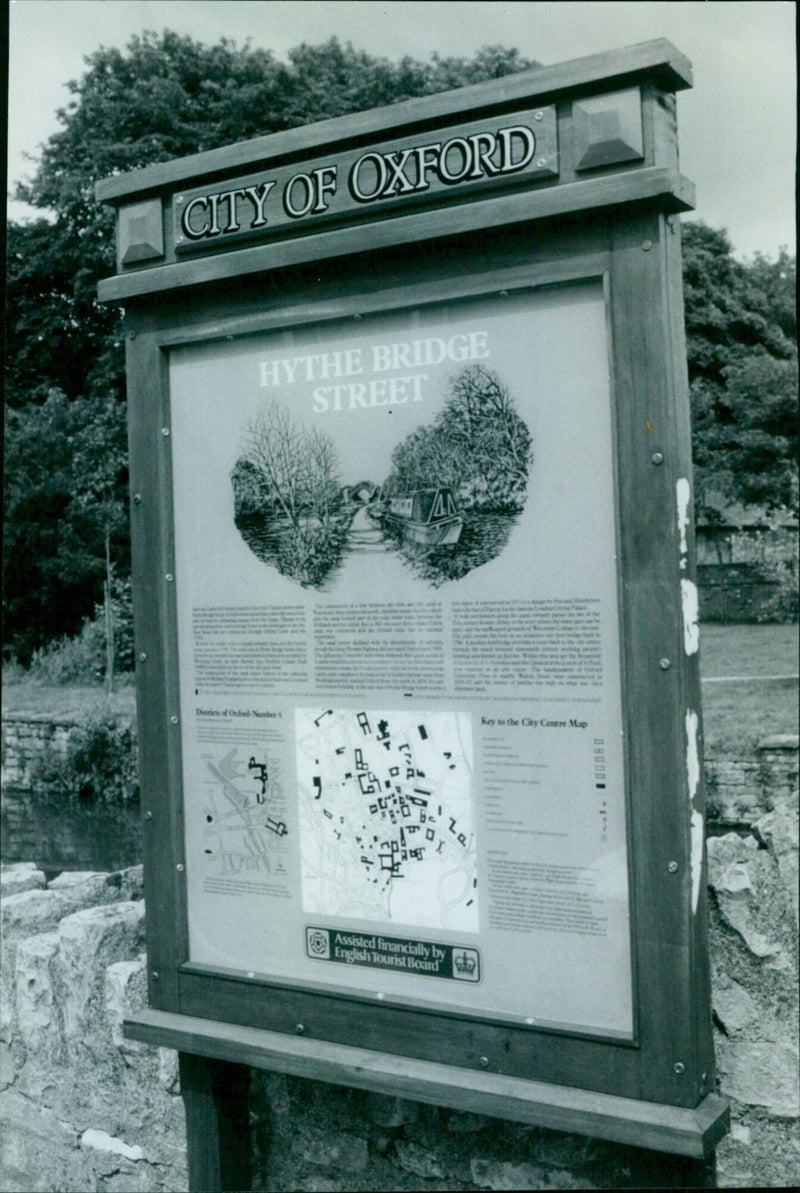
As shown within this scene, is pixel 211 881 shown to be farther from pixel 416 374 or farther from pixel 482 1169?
pixel 416 374

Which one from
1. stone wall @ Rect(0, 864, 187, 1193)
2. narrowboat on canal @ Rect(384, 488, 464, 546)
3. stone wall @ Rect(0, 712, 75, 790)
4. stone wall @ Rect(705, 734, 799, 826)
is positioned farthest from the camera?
stone wall @ Rect(705, 734, 799, 826)

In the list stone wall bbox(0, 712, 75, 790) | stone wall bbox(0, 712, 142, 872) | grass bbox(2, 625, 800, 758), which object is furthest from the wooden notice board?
grass bbox(2, 625, 800, 758)

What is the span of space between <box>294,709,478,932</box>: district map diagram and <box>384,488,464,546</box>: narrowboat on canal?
298 mm

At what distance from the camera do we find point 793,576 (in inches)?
322

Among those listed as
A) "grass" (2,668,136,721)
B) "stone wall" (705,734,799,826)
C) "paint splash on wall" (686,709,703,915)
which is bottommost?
"stone wall" (705,734,799,826)

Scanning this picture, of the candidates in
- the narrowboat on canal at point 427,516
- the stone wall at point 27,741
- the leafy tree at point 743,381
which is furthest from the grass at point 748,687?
the narrowboat on canal at point 427,516

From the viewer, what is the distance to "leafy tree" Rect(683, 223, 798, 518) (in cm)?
805

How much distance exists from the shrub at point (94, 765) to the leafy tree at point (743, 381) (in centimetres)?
438

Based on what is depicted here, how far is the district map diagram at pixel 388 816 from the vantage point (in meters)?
1.91

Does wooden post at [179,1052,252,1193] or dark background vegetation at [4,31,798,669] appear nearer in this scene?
wooden post at [179,1052,252,1193]

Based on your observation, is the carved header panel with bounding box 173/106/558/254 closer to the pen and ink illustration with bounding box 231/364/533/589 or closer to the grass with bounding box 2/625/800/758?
the pen and ink illustration with bounding box 231/364/533/589

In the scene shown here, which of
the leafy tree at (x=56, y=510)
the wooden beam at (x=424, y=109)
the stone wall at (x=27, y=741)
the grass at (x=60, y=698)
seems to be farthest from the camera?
the stone wall at (x=27, y=741)

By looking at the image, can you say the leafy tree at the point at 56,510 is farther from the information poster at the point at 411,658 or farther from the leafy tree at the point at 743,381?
the information poster at the point at 411,658

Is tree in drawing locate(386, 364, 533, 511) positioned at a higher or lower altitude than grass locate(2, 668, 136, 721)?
higher
